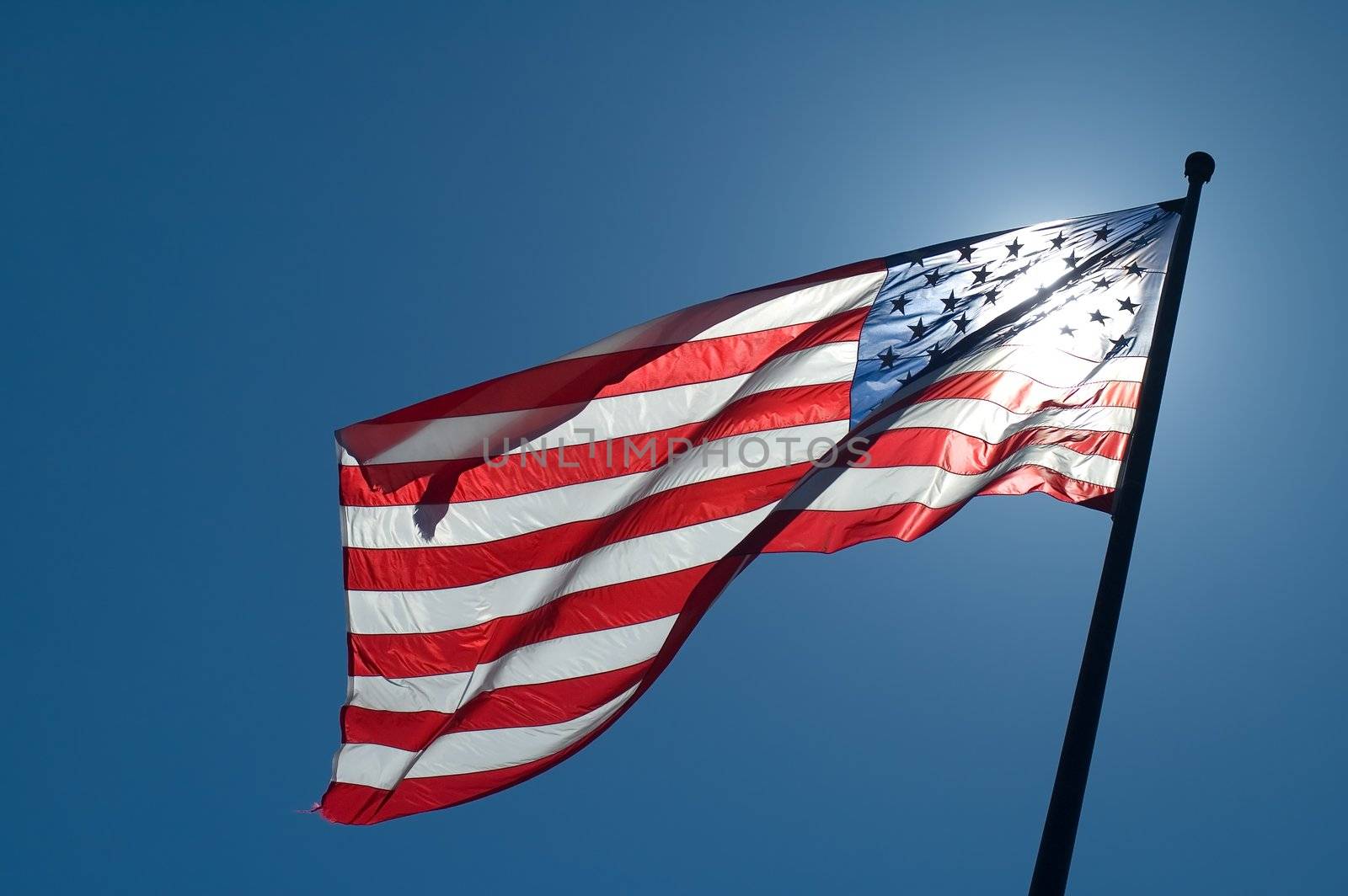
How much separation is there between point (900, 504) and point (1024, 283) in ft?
7.89

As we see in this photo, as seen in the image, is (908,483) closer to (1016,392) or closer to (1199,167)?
(1016,392)

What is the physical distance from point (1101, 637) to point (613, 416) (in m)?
4.99

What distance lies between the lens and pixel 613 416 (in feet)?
34.2

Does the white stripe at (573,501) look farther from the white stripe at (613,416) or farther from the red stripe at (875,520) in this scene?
the red stripe at (875,520)

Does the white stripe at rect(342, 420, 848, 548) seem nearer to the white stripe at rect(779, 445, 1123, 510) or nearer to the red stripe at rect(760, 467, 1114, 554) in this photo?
the white stripe at rect(779, 445, 1123, 510)

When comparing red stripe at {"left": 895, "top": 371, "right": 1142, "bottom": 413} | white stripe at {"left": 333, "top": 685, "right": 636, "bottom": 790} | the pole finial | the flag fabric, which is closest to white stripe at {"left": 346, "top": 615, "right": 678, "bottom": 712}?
the flag fabric

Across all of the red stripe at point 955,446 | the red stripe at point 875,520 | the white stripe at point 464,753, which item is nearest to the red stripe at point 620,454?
the red stripe at point 955,446

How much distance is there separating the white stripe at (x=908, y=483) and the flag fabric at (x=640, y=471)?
2 cm

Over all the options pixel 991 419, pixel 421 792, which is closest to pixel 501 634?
pixel 421 792

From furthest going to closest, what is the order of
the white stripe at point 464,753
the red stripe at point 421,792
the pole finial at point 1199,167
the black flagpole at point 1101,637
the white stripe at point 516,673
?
the red stripe at point 421,792 → the white stripe at point 464,753 → the white stripe at point 516,673 → the pole finial at point 1199,167 → the black flagpole at point 1101,637

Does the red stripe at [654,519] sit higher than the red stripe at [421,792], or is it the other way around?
the red stripe at [654,519]

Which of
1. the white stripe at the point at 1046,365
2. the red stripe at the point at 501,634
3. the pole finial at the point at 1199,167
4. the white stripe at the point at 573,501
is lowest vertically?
the red stripe at the point at 501,634

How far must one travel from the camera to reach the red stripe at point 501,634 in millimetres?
10266

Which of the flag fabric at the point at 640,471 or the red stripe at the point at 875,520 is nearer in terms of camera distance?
the red stripe at the point at 875,520
